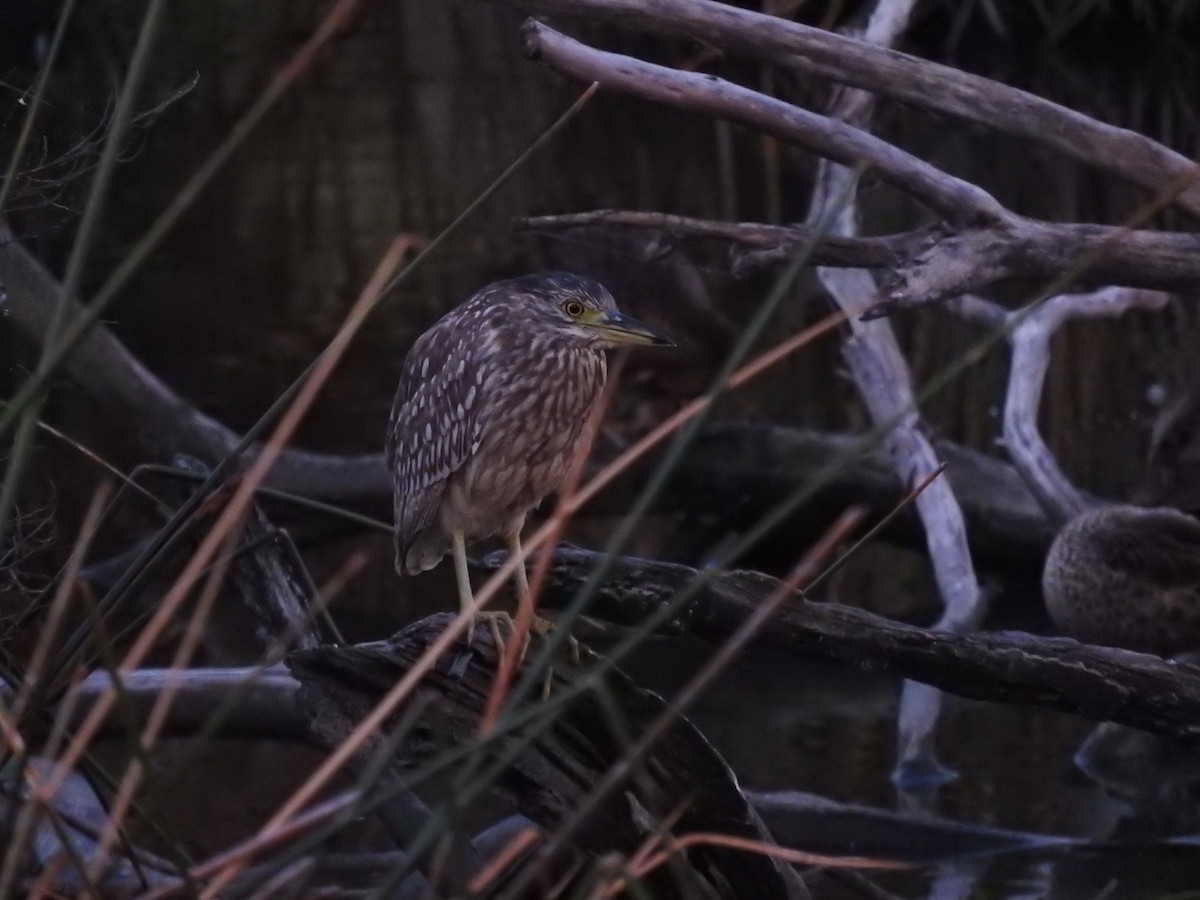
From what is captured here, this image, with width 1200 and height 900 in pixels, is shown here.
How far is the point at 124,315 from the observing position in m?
6.54

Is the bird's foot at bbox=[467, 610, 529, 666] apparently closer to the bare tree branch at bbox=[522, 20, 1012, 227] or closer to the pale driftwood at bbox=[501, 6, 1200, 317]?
the pale driftwood at bbox=[501, 6, 1200, 317]

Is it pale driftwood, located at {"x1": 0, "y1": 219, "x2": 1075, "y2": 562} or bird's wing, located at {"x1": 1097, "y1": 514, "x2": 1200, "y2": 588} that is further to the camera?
pale driftwood, located at {"x1": 0, "y1": 219, "x2": 1075, "y2": 562}

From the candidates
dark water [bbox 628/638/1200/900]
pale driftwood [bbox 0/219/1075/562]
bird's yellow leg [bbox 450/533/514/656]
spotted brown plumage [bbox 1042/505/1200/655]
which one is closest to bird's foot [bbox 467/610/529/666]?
bird's yellow leg [bbox 450/533/514/656]

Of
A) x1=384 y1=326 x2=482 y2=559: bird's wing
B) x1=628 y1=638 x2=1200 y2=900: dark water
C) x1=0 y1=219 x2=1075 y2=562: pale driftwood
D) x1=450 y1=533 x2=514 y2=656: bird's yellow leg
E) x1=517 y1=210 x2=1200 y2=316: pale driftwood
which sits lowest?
x1=628 y1=638 x2=1200 y2=900: dark water

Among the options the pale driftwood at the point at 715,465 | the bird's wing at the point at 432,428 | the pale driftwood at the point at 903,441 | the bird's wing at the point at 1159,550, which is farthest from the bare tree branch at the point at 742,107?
the pale driftwood at the point at 715,465

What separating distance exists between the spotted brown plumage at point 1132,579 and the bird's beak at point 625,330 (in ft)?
5.73

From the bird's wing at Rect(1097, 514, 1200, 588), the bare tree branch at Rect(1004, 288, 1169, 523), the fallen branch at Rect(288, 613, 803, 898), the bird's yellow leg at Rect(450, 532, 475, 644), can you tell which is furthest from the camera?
the bare tree branch at Rect(1004, 288, 1169, 523)

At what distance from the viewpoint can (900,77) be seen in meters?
3.23

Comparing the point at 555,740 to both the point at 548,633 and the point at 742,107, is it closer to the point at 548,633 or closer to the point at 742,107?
the point at 548,633

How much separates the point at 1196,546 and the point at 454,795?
11.5ft

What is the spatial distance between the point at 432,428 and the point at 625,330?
450 mm

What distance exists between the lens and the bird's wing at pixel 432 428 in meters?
3.32

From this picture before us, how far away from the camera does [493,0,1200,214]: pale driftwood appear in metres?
3.21

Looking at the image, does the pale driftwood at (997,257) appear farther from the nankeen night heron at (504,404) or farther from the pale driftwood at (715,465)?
the pale driftwood at (715,465)
